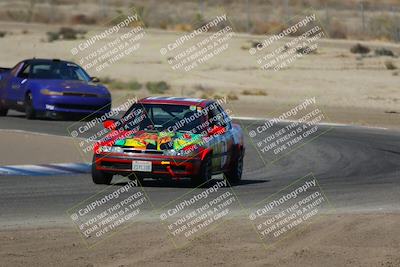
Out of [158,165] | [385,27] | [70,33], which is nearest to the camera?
[158,165]

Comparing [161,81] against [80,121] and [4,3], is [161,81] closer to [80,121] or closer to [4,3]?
[80,121]

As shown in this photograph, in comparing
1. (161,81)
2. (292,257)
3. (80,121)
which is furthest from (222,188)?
(161,81)

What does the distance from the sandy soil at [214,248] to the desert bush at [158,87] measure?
26.8m

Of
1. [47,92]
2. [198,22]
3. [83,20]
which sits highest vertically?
[47,92]

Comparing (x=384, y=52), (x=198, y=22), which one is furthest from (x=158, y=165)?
(x=198, y=22)

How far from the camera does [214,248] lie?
11.2 meters

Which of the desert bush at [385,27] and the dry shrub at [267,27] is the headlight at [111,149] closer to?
the dry shrub at [267,27]

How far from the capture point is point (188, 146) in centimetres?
1549

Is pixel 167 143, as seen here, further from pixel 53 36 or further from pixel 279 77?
pixel 53 36

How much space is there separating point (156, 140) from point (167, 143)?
0.50 feet

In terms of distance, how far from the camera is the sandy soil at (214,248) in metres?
10.5

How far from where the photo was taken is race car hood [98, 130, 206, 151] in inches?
608

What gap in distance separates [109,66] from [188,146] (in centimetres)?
3070

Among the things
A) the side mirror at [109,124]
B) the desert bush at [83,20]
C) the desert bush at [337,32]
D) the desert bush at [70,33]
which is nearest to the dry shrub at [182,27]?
the desert bush at [70,33]
